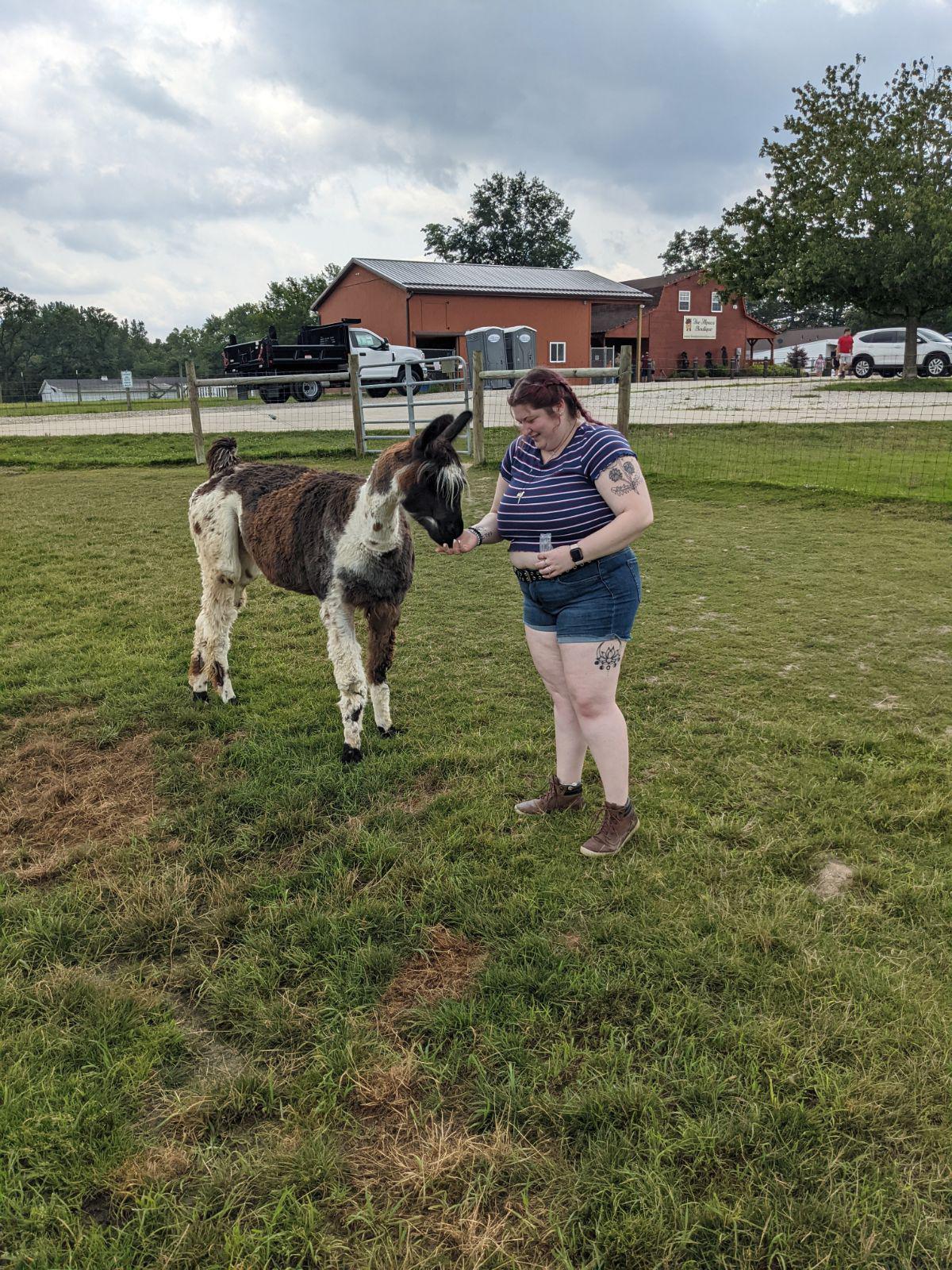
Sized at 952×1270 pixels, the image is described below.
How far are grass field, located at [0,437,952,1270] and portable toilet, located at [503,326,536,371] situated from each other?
1241 inches

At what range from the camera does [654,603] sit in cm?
658

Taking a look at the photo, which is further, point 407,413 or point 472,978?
point 407,413

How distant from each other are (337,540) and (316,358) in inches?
885

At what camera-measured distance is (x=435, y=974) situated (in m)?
2.59

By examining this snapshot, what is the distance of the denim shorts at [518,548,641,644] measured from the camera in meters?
2.91

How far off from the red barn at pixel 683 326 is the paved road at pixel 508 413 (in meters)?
24.0

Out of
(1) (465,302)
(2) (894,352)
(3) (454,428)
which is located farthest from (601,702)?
(1) (465,302)

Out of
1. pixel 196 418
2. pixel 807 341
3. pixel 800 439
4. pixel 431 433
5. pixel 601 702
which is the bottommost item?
pixel 601 702

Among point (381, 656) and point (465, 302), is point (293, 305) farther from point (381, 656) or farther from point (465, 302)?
point (381, 656)

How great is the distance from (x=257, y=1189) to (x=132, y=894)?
4.59ft

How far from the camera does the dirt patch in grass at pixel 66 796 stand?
10.9 feet

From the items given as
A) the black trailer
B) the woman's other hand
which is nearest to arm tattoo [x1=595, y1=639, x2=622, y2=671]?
the woman's other hand

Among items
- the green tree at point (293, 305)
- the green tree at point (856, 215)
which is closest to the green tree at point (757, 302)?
the green tree at point (856, 215)

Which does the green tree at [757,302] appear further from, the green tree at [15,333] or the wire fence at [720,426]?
the green tree at [15,333]
